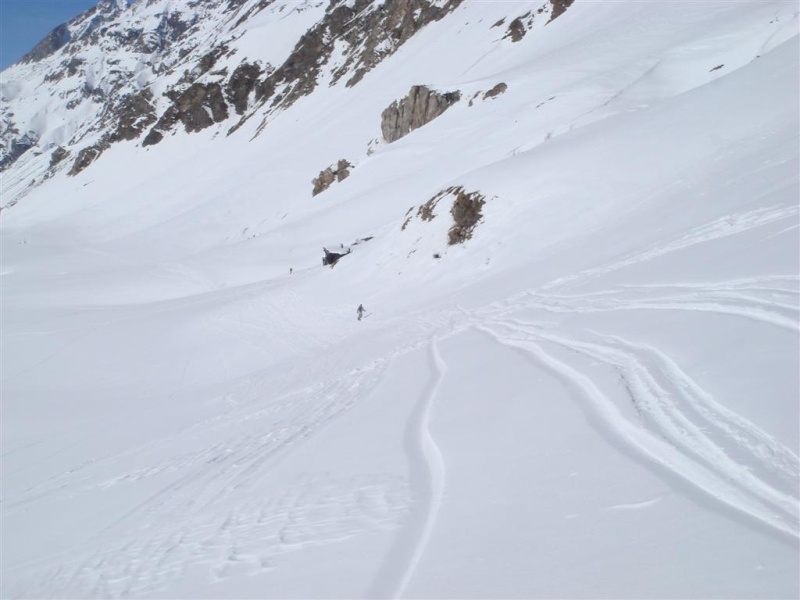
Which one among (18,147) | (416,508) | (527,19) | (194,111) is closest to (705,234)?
(416,508)

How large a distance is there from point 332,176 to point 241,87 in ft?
172

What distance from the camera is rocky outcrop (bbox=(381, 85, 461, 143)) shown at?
116 feet

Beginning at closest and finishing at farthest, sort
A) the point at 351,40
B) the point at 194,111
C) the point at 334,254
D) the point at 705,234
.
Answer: the point at 705,234
the point at 334,254
the point at 351,40
the point at 194,111

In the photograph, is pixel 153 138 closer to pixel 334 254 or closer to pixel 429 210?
pixel 334 254

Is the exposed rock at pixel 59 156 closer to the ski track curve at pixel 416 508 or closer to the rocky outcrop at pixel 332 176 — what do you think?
the rocky outcrop at pixel 332 176

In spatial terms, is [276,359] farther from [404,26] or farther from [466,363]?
[404,26]

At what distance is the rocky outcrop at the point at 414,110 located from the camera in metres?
35.3

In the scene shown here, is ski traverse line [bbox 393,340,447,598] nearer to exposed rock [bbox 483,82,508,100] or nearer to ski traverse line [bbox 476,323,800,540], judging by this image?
ski traverse line [bbox 476,323,800,540]

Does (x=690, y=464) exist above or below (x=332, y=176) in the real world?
below

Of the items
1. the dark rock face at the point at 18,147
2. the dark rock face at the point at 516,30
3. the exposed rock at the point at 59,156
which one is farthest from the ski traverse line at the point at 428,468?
the dark rock face at the point at 18,147

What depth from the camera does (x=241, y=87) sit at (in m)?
79.8

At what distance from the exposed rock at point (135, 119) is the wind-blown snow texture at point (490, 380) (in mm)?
64334

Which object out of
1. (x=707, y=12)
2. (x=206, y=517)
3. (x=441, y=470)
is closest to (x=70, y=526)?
(x=206, y=517)

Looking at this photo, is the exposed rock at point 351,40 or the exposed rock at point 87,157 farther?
the exposed rock at point 87,157
